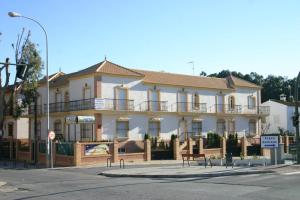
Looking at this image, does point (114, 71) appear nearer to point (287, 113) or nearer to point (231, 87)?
point (231, 87)

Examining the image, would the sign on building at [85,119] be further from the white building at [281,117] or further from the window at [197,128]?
the white building at [281,117]

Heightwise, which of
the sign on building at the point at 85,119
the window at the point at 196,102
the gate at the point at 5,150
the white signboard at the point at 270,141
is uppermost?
the window at the point at 196,102

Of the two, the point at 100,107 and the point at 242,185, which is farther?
the point at 100,107

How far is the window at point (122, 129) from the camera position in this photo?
43.8 meters

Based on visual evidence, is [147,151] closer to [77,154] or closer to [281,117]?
[77,154]

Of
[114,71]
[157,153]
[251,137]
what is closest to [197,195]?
[157,153]

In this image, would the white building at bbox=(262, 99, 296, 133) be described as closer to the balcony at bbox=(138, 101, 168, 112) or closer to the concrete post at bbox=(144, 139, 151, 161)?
the balcony at bbox=(138, 101, 168, 112)

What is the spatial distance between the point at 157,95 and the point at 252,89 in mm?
15731

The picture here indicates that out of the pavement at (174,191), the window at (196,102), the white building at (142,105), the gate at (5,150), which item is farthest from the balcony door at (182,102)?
the pavement at (174,191)

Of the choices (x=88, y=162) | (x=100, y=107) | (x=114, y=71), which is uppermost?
(x=114, y=71)

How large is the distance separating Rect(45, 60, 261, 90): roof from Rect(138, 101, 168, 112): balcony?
6.70ft

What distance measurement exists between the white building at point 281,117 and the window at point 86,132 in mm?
35116

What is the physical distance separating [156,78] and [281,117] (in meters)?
29.4

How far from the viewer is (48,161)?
33250 millimetres
